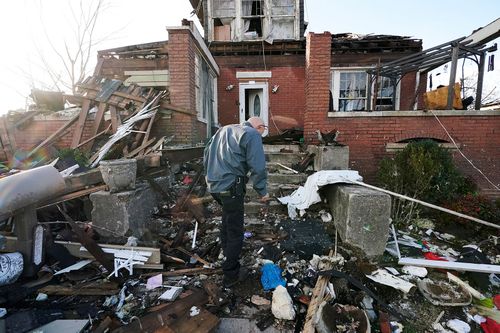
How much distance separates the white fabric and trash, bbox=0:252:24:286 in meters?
3.68

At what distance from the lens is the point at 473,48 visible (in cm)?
576

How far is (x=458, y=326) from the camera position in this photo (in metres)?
2.28

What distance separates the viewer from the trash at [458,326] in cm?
225

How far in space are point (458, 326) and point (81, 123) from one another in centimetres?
747

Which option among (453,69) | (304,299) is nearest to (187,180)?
(304,299)

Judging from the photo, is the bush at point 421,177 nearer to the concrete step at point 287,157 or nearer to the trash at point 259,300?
the concrete step at point 287,157

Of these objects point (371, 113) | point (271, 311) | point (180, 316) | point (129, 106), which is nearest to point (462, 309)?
point (271, 311)

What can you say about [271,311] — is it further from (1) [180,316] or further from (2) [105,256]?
(2) [105,256]

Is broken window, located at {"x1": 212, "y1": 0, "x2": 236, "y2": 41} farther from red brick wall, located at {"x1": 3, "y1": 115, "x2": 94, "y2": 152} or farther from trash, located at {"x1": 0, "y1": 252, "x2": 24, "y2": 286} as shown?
trash, located at {"x1": 0, "y1": 252, "x2": 24, "y2": 286}

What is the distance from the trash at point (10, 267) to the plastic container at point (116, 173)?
1.17 meters

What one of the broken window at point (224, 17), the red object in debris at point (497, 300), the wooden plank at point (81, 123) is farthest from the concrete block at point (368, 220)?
the broken window at point (224, 17)

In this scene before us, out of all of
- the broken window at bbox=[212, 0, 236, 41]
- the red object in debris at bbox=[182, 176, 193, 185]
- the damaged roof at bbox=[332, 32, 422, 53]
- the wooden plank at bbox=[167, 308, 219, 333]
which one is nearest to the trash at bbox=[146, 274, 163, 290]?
the wooden plank at bbox=[167, 308, 219, 333]

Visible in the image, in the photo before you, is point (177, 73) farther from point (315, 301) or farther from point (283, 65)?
point (283, 65)

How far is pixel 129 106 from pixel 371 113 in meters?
5.99
